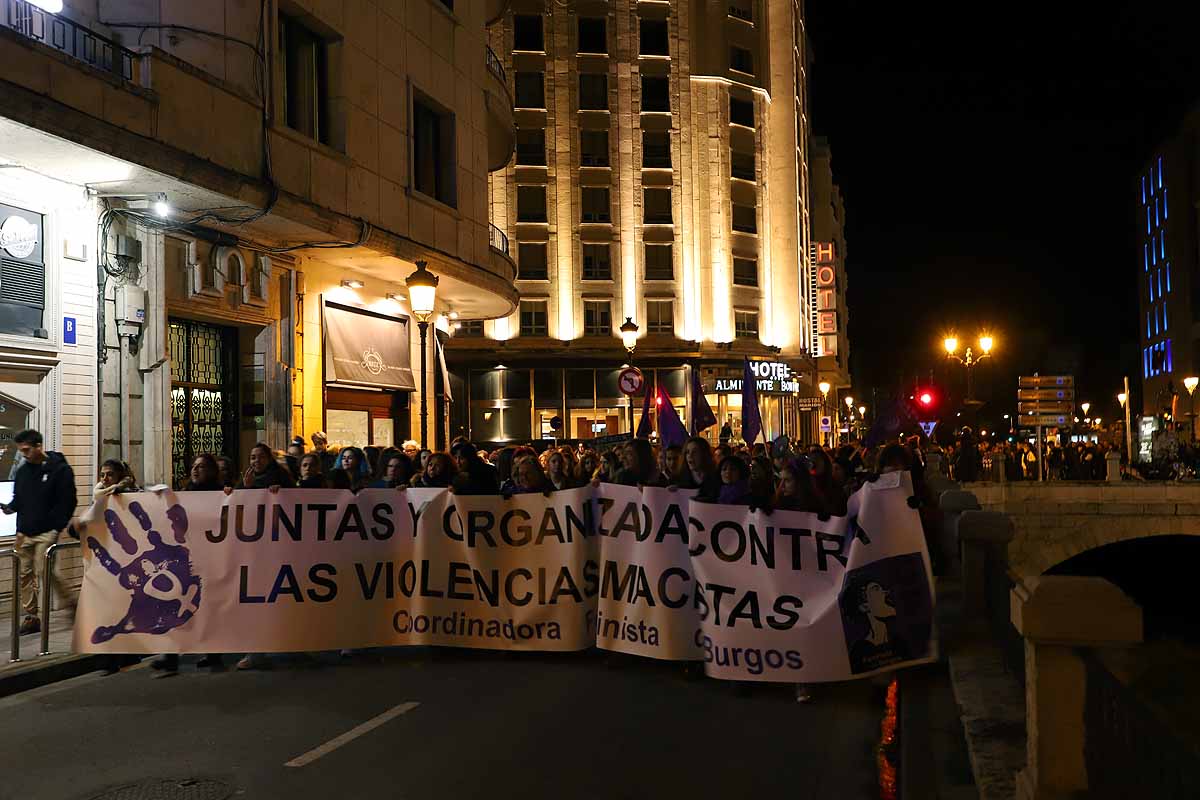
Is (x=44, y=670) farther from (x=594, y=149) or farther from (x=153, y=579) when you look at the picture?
(x=594, y=149)

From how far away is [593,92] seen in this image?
51.3 m

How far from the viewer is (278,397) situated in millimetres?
17312

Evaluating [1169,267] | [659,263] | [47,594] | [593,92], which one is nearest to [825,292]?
[659,263]

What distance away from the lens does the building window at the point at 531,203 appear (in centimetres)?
5062

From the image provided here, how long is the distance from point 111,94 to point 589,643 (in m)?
7.94

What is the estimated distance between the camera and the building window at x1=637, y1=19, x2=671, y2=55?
5219cm

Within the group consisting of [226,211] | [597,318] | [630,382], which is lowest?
[630,382]

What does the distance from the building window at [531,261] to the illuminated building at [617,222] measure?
5 cm

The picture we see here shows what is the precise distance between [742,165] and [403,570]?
154 feet

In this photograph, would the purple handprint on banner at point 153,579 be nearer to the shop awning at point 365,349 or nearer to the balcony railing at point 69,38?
the balcony railing at point 69,38

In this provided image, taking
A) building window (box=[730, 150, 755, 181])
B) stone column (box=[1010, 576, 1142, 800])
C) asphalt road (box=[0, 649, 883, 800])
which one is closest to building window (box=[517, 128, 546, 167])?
building window (box=[730, 150, 755, 181])

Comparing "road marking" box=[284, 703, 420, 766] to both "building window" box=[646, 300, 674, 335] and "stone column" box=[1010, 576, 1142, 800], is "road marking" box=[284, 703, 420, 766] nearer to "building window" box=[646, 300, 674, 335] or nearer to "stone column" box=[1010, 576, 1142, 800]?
"stone column" box=[1010, 576, 1142, 800]

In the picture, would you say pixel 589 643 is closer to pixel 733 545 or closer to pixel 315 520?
pixel 733 545

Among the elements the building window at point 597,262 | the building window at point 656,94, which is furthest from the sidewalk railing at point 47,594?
the building window at point 656,94
